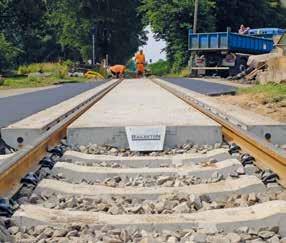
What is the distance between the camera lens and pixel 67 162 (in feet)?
16.9

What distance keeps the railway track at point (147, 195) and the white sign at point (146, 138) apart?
0.14m

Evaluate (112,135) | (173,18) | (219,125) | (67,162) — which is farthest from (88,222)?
(173,18)

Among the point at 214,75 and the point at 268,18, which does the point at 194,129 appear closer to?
the point at 214,75

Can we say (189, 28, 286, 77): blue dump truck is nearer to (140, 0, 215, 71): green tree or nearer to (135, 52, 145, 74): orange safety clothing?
(135, 52, 145, 74): orange safety clothing

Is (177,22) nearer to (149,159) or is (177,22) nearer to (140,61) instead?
(140,61)

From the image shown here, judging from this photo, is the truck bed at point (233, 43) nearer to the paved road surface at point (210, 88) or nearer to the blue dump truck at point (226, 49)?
the blue dump truck at point (226, 49)

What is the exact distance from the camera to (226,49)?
107 ft

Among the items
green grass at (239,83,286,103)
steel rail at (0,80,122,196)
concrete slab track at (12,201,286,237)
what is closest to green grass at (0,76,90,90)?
green grass at (239,83,286,103)

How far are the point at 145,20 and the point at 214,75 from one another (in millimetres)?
20267

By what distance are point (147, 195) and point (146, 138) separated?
7.18 ft

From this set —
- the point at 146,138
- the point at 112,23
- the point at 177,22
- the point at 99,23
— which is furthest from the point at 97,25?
the point at 146,138

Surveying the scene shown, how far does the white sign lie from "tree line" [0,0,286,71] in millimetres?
36740

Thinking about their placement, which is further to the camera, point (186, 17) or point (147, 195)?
point (186, 17)

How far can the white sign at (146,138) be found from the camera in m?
5.95
